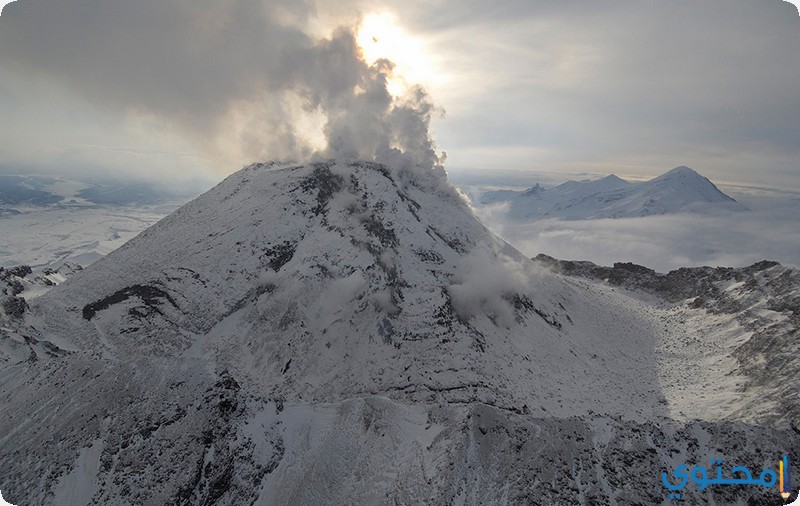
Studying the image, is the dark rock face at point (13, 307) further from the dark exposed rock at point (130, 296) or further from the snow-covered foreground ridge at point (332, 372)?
the dark exposed rock at point (130, 296)

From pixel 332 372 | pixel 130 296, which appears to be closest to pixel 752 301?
pixel 332 372

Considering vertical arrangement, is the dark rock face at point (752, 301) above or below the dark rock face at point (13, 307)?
below

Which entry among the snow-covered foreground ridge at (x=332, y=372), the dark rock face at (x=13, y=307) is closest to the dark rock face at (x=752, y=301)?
the snow-covered foreground ridge at (x=332, y=372)

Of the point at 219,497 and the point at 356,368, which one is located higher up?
the point at 356,368

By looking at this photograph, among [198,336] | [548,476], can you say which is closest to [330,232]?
[198,336]

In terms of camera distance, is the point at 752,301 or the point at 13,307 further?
the point at 752,301

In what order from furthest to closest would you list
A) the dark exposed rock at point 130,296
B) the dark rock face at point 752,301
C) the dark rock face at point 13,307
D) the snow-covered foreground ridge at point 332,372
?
the dark exposed rock at point 130,296, the dark rock face at point 752,301, the dark rock face at point 13,307, the snow-covered foreground ridge at point 332,372

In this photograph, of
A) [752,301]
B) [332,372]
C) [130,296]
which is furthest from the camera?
[752,301]

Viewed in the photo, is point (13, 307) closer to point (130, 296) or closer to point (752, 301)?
point (130, 296)

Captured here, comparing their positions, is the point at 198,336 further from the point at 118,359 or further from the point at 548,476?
the point at 548,476
